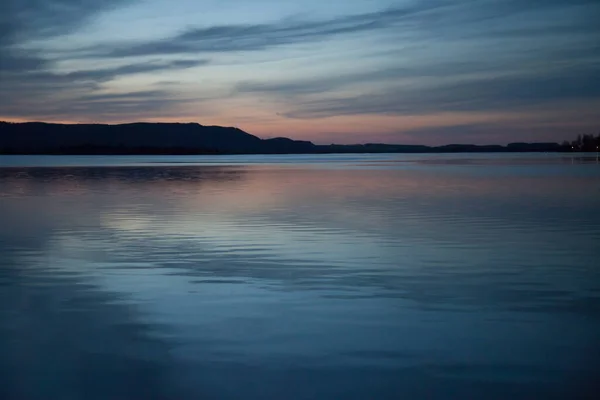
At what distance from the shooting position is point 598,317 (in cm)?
814

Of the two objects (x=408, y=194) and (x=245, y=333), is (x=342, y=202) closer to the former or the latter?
(x=408, y=194)

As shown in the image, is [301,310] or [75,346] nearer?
[75,346]

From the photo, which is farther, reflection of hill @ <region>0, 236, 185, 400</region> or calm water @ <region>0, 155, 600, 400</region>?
calm water @ <region>0, 155, 600, 400</region>

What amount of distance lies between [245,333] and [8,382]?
2473 millimetres

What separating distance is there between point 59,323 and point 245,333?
2318 mm

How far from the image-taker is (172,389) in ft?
19.5

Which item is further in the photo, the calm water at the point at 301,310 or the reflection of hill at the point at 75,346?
the calm water at the point at 301,310

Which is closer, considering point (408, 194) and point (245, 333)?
point (245, 333)

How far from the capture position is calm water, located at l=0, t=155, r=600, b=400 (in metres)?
6.11

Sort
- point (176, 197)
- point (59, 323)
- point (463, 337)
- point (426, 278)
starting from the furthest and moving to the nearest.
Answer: point (176, 197) < point (426, 278) < point (59, 323) < point (463, 337)

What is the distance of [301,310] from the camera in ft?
27.9

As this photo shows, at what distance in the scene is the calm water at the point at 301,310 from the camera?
6.11 m

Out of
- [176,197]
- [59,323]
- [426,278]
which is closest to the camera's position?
[59,323]

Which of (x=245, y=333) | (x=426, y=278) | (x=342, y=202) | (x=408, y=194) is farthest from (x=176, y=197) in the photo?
(x=245, y=333)
